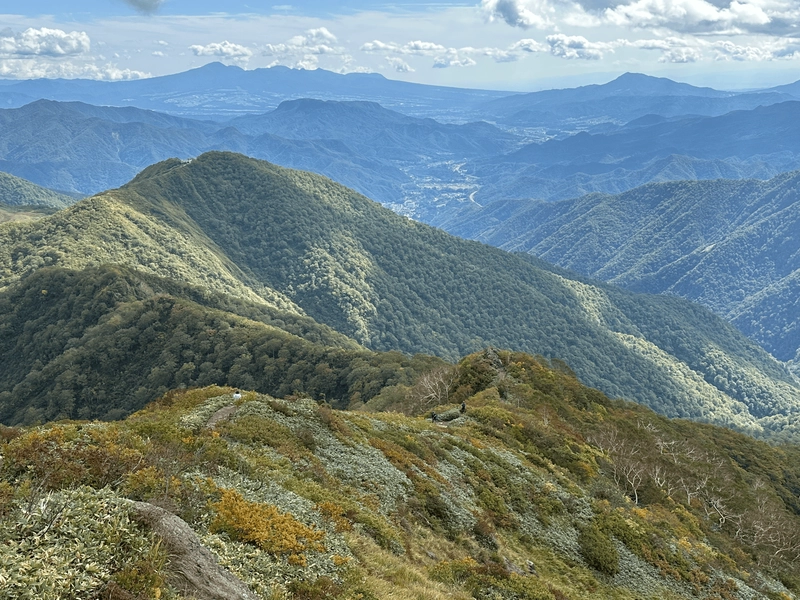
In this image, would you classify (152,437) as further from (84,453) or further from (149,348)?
(149,348)

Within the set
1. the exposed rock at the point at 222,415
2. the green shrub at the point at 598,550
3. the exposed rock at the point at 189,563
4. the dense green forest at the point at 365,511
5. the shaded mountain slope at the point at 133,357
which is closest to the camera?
the exposed rock at the point at 189,563

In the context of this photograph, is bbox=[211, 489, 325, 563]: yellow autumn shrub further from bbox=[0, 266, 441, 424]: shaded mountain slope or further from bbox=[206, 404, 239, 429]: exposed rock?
bbox=[0, 266, 441, 424]: shaded mountain slope

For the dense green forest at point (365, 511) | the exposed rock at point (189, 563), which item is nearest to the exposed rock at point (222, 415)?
the dense green forest at point (365, 511)

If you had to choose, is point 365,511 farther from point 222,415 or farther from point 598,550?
point 598,550

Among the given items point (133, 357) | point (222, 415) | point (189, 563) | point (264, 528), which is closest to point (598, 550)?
point (264, 528)

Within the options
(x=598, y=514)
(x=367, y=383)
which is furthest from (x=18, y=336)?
(x=598, y=514)

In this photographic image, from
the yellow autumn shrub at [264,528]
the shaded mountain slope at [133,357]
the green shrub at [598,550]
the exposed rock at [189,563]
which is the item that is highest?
the exposed rock at [189,563]

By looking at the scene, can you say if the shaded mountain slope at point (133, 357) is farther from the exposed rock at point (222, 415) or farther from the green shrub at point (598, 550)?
the exposed rock at point (222, 415)

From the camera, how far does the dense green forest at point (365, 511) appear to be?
13820 mm

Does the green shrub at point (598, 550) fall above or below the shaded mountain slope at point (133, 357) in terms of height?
above

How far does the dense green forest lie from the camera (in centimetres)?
1382

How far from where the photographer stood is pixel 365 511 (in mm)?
23516

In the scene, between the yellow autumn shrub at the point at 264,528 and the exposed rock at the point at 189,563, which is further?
the yellow autumn shrub at the point at 264,528

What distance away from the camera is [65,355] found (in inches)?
4865
